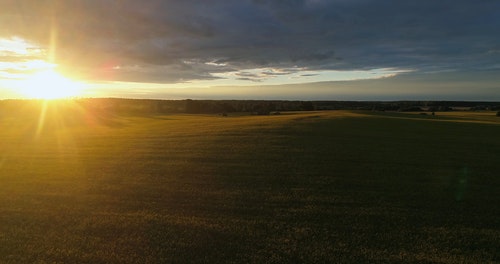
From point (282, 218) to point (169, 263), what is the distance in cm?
382

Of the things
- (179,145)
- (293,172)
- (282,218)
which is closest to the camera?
(282,218)

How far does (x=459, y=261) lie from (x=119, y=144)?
25.4m

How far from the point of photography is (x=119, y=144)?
29141 mm

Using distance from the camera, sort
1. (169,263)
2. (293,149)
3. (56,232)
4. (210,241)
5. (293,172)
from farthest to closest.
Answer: (293,149) < (293,172) < (56,232) < (210,241) < (169,263)

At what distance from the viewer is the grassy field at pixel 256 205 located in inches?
345

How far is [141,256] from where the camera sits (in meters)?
8.54

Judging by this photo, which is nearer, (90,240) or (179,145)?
(90,240)

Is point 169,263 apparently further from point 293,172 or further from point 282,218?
point 293,172

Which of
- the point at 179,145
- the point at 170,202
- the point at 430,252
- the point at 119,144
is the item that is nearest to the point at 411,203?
the point at 430,252

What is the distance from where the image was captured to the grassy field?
28.8ft

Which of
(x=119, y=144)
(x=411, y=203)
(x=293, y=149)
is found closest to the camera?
(x=411, y=203)

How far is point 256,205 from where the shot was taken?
12.2m

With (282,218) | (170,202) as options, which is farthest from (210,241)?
(170,202)

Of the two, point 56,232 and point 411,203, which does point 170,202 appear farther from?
point 411,203
